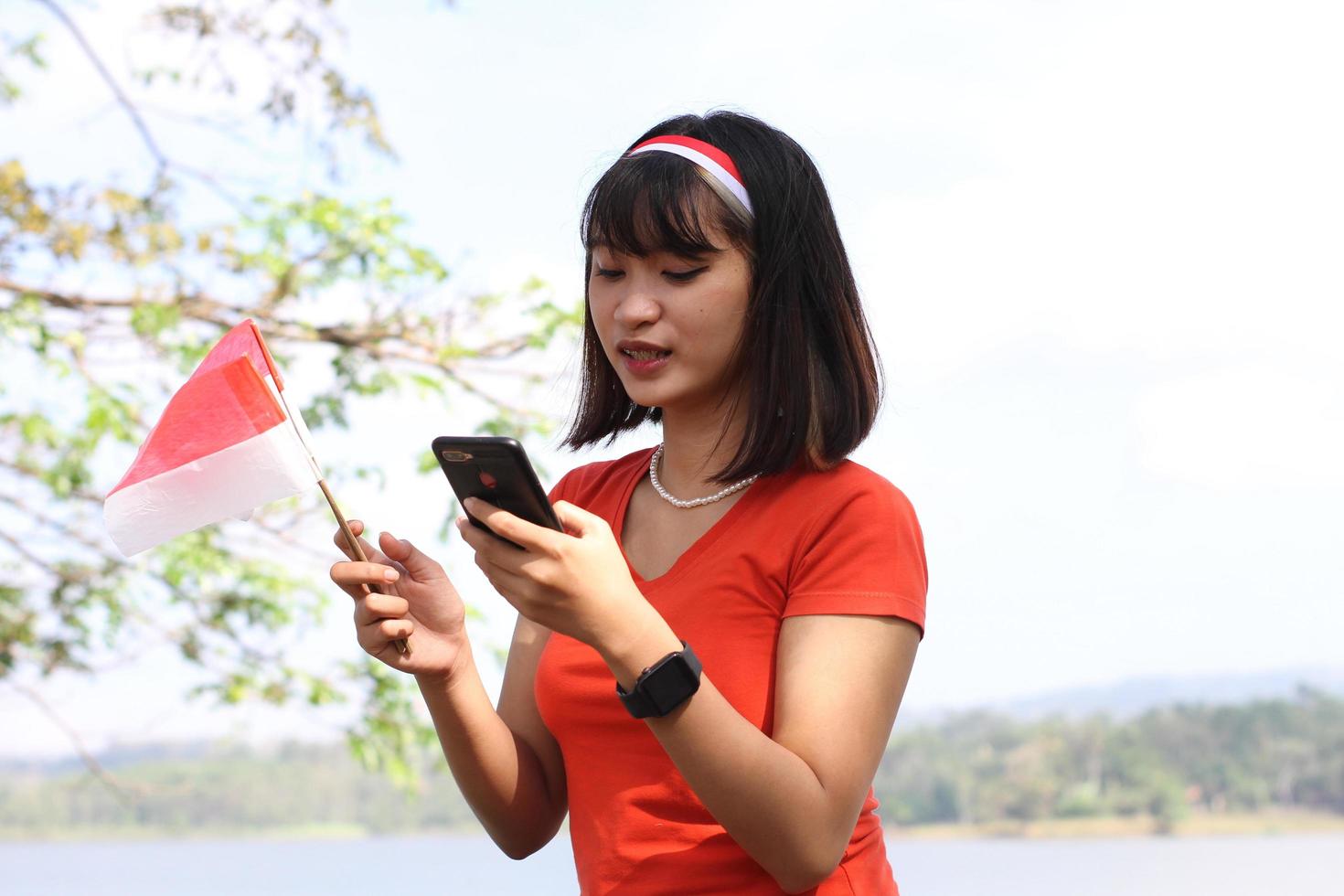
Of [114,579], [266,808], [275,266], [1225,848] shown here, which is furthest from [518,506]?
[1225,848]

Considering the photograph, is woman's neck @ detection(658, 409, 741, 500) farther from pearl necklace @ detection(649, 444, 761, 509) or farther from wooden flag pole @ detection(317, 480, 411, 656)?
wooden flag pole @ detection(317, 480, 411, 656)

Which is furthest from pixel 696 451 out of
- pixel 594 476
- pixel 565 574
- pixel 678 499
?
pixel 565 574

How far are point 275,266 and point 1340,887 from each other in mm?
24447

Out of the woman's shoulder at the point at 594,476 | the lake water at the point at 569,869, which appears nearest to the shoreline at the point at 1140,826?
the lake water at the point at 569,869

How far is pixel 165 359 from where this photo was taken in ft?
15.4

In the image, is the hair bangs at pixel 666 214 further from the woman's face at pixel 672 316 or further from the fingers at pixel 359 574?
the fingers at pixel 359 574

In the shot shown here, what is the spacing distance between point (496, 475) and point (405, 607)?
0.31m

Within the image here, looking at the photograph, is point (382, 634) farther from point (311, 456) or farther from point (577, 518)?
point (577, 518)

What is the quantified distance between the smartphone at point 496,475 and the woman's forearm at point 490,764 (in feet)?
1.11

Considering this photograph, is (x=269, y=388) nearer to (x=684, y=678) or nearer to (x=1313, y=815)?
(x=684, y=678)

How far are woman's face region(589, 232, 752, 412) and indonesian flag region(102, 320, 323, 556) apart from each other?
35 centimetres

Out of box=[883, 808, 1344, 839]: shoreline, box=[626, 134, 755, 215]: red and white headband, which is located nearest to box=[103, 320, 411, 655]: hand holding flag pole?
box=[626, 134, 755, 215]: red and white headband

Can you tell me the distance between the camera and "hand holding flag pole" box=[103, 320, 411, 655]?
1444mm

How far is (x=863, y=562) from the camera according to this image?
1355mm
